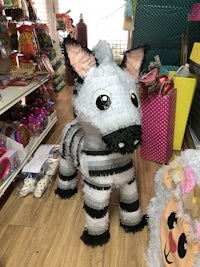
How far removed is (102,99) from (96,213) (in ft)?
1.44

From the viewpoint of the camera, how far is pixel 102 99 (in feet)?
2.20

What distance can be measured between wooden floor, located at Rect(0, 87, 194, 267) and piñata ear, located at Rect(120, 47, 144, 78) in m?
0.66

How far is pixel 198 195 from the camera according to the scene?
581 mm

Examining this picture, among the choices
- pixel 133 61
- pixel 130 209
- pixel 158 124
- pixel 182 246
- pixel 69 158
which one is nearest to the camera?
pixel 182 246

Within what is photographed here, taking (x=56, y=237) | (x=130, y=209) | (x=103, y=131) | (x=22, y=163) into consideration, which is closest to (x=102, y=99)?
(x=103, y=131)

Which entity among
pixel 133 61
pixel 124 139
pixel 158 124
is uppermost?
pixel 133 61

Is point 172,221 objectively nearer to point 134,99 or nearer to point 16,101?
point 134,99

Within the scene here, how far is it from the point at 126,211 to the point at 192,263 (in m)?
0.41

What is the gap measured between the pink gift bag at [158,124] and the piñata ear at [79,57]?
68 centimetres

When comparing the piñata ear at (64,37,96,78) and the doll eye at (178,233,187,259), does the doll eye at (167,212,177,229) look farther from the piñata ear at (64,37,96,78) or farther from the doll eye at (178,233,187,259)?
the piñata ear at (64,37,96,78)

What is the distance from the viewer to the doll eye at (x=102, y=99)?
0.67m

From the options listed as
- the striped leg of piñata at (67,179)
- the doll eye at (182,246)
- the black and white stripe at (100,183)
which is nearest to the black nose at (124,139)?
the black and white stripe at (100,183)

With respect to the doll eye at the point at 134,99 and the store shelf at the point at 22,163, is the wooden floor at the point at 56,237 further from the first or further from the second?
the doll eye at the point at 134,99

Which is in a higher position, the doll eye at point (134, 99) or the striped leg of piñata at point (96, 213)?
the doll eye at point (134, 99)
